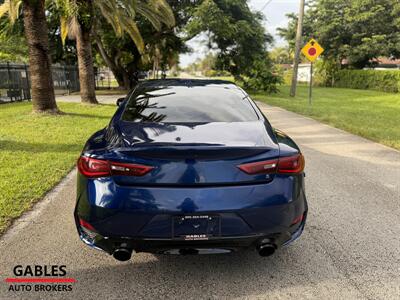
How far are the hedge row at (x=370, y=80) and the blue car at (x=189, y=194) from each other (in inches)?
1192

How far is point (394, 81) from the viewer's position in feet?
96.6

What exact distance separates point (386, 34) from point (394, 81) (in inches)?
326

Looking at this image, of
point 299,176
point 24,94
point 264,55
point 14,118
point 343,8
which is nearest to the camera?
point 299,176

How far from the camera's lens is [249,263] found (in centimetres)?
329

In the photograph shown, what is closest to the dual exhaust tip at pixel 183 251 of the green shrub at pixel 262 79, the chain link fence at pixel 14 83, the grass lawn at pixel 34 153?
the grass lawn at pixel 34 153

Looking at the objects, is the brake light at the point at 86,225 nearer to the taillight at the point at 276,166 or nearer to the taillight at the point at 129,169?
the taillight at the point at 129,169

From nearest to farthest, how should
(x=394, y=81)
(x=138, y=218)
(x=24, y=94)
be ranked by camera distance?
1. (x=138, y=218)
2. (x=24, y=94)
3. (x=394, y=81)

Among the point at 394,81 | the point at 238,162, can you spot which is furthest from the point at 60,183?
the point at 394,81

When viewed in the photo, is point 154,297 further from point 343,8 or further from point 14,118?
point 343,8

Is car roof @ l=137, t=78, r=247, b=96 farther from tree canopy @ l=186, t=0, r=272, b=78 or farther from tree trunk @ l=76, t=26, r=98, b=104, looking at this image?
tree canopy @ l=186, t=0, r=272, b=78


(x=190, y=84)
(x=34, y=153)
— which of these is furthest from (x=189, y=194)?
(x=34, y=153)

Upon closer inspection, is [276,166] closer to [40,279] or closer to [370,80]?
[40,279]

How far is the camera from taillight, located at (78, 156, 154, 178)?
265cm

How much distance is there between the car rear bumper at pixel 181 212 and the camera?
2.61 metres
